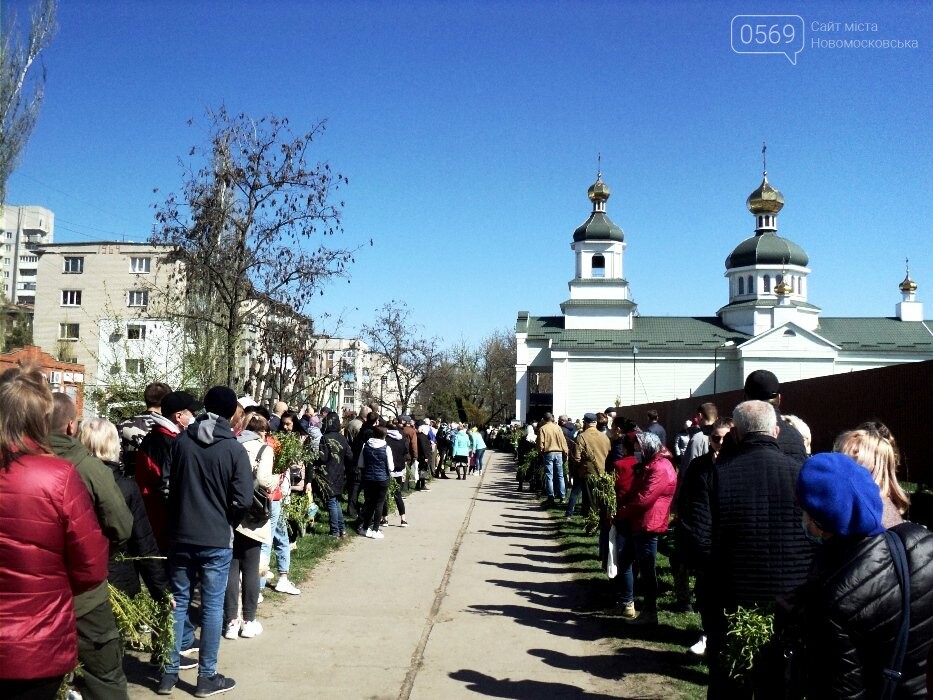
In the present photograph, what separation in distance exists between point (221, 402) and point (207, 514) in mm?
795

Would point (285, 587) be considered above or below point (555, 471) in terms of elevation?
below

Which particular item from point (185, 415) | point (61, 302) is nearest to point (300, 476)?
point (185, 415)

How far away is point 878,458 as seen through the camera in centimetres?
412

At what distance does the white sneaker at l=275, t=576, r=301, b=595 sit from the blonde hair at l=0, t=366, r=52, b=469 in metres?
5.82

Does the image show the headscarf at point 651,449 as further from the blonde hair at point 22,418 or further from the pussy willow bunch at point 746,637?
the blonde hair at point 22,418

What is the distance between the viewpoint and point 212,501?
5969 mm

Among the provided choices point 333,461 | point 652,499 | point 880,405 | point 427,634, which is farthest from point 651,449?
point 880,405

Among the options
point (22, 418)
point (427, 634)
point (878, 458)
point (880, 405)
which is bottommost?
point (427, 634)

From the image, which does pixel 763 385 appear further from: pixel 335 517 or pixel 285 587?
pixel 335 517

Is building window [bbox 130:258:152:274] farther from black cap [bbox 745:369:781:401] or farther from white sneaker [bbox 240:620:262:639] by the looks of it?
black cap [bbox 745:369:781:401]

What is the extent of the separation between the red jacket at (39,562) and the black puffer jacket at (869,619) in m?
2.90

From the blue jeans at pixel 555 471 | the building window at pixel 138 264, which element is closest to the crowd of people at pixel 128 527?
the blue jeans at pixel 555 471

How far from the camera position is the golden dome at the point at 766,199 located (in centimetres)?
8075

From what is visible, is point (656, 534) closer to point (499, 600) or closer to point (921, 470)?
point (499, 600)
